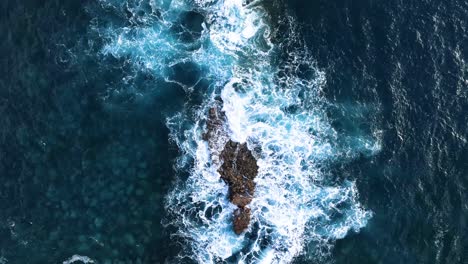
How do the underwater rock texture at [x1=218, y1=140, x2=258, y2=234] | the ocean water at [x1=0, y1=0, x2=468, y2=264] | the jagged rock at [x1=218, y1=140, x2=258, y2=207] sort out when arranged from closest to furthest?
the ocean water at [x1=0, y1=0, x2=468, y2=264] < the underwater rock texture at [x1=218, y1=140, x2=258, y2=234] < the jagged rock at [x1=218, y1=140, x2=258, y2=207]

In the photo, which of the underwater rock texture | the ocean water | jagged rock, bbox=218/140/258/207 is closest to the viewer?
the ocean water

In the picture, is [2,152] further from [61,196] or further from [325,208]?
[325,208]

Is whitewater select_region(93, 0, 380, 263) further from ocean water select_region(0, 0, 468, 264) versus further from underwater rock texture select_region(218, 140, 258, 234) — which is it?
underwater rock texture select_region(218, 140, 258, 234)

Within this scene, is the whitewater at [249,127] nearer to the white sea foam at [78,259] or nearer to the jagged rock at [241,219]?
the jagged rock at [241,219]

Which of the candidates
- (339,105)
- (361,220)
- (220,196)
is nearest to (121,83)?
(220,196)

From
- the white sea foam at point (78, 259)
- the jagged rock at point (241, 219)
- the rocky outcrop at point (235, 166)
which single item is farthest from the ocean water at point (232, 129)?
the jagged rock at point (241, 219)

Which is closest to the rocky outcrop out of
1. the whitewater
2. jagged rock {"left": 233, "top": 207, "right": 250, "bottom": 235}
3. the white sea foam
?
jagged rock {"left": 233, "top": 207, "right": 250, "bottom": 235}
